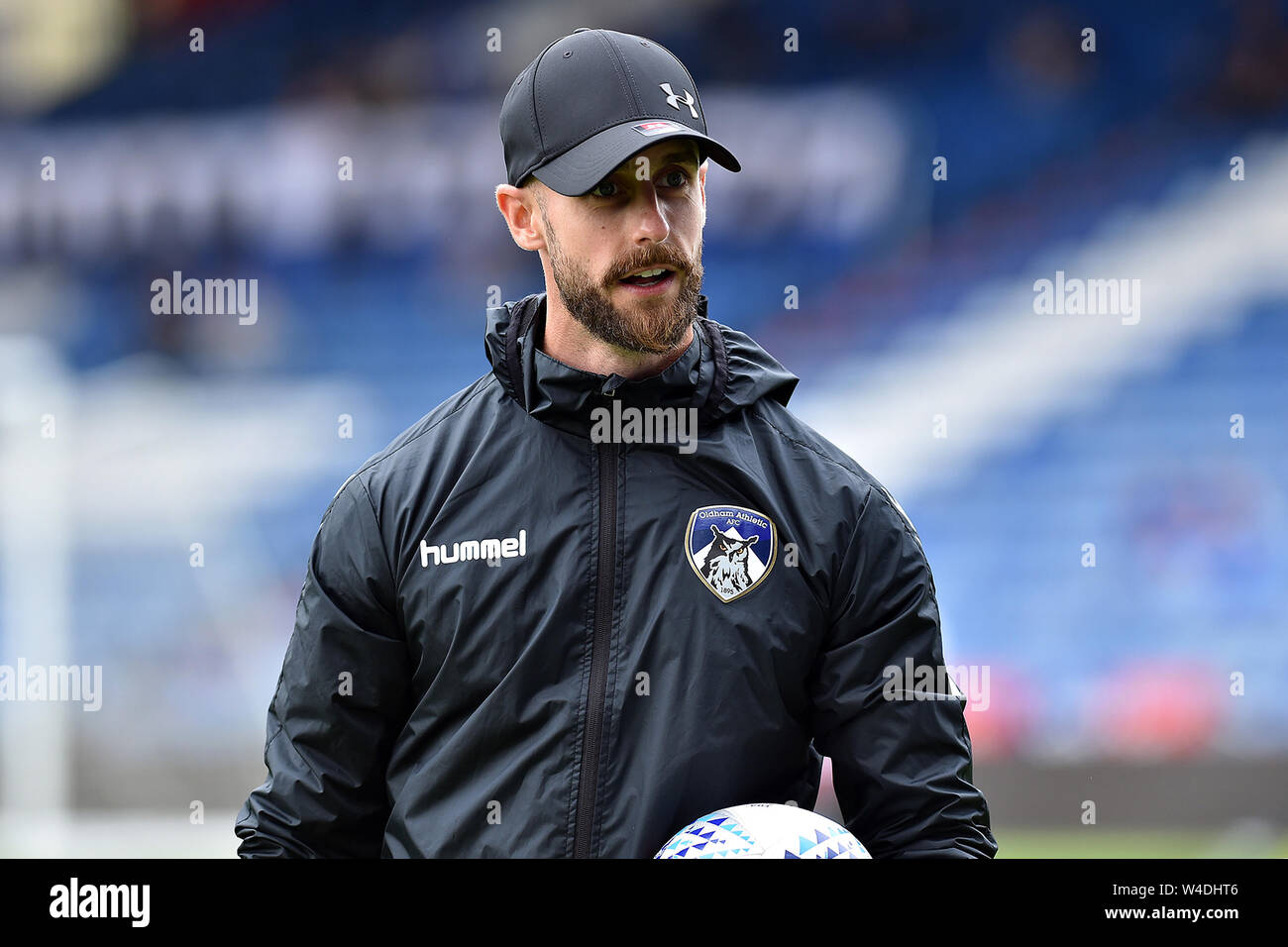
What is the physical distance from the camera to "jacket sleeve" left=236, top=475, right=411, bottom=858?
71.7 inches

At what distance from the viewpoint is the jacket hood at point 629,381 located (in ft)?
6.05

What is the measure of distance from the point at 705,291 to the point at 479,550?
11.9 ft

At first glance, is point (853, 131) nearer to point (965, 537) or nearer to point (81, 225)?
point (965, 537)

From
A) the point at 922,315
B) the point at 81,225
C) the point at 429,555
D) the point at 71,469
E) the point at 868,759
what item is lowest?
Result: the point at 868,759

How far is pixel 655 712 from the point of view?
173 cm

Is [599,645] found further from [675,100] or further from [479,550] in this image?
[675,100]

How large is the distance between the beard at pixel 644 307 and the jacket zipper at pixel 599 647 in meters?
0.14

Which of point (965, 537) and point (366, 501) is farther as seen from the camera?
point (965, 537)

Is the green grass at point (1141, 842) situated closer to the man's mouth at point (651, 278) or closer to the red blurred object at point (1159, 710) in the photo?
the red blurred object at point (1159, 710)

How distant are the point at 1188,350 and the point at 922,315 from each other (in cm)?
96

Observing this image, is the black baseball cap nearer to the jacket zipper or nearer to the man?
the man

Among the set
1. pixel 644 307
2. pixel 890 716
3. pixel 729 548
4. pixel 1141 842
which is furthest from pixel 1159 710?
pixel 644 307

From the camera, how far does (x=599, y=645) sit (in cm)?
176

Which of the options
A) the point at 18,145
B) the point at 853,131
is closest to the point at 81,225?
the point at 18,145
